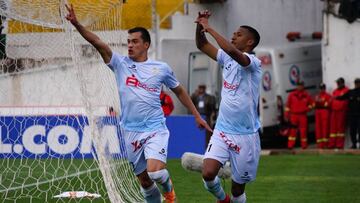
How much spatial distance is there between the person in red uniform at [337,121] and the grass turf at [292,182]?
3571 millimetres

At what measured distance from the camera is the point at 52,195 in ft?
48.7

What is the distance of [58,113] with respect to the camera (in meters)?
18.5

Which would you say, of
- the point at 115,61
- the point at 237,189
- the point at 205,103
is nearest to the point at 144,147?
the point at 115,61

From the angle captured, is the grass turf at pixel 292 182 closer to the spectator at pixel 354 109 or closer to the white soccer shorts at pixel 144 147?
the white soccer shorts at pixel 144 147

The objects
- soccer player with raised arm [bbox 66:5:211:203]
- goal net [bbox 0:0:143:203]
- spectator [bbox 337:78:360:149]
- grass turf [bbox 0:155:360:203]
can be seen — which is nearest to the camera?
soccer player with raised arm [bbox 66:5:211:203]

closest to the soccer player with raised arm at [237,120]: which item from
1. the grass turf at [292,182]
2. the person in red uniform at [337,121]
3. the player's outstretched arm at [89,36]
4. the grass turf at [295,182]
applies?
the player's outstretched arm at [89,36]

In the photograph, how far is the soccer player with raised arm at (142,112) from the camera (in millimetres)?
11875

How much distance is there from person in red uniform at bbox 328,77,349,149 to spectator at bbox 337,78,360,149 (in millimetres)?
195

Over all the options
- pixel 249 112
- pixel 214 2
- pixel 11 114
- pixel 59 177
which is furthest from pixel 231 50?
pixel 214 2

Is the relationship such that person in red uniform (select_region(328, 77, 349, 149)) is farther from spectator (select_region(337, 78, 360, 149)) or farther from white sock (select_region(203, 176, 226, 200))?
white sock (select_region(203, 176, 226, 200))

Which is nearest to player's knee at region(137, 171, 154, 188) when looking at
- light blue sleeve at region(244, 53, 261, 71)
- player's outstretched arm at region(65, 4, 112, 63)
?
player's outstretched arm at region(65, 4, 112, 63)

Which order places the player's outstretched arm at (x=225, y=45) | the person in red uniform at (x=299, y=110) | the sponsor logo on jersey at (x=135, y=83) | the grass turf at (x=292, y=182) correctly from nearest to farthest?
the player's outstretched arm at (x=225, y=45) → the sponsor logo on jersey at (x=135, y=83) → the grass turf at (x=292, y=182) → the person in red uniform at (x=299, y=110)

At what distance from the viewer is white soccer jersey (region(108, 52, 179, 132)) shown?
12.0 metres

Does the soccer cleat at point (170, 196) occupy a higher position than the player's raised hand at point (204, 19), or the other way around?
the player's raised hand at point (204, 19)
